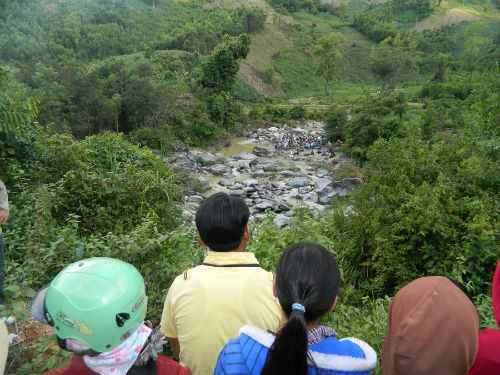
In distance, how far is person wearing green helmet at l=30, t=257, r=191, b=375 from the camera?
118 centimetres

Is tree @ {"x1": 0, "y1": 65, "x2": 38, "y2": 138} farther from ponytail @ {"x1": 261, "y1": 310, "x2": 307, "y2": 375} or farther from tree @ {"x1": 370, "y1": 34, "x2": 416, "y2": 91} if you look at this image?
tree @ {"x1": 370, "y1": 34, "x2": 416, "y2": 91}

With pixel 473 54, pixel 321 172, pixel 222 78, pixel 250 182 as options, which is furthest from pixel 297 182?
pixel 473 54

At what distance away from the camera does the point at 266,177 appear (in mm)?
14992

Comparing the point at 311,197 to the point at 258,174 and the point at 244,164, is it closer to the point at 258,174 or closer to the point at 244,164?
the point at 258,174

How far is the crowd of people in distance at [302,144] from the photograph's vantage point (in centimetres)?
1927

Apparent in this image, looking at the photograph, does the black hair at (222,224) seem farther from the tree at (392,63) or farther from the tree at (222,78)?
the tree at (392,63)

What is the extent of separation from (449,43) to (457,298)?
69011 millimetres

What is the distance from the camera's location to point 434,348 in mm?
1258

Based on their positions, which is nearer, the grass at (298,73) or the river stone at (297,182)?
the river stone at (297,182)

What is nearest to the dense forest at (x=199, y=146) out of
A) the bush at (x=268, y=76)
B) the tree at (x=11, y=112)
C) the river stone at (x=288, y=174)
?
the tree at (x=11, y=112)

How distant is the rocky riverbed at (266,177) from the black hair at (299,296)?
7.70 meters

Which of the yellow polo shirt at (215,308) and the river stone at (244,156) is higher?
the yellow polo shirt at (215,308)

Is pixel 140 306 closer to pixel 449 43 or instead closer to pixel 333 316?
pixel 333 316

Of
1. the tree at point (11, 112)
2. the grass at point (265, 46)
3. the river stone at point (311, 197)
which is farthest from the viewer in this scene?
the grass at point (265, 46)
